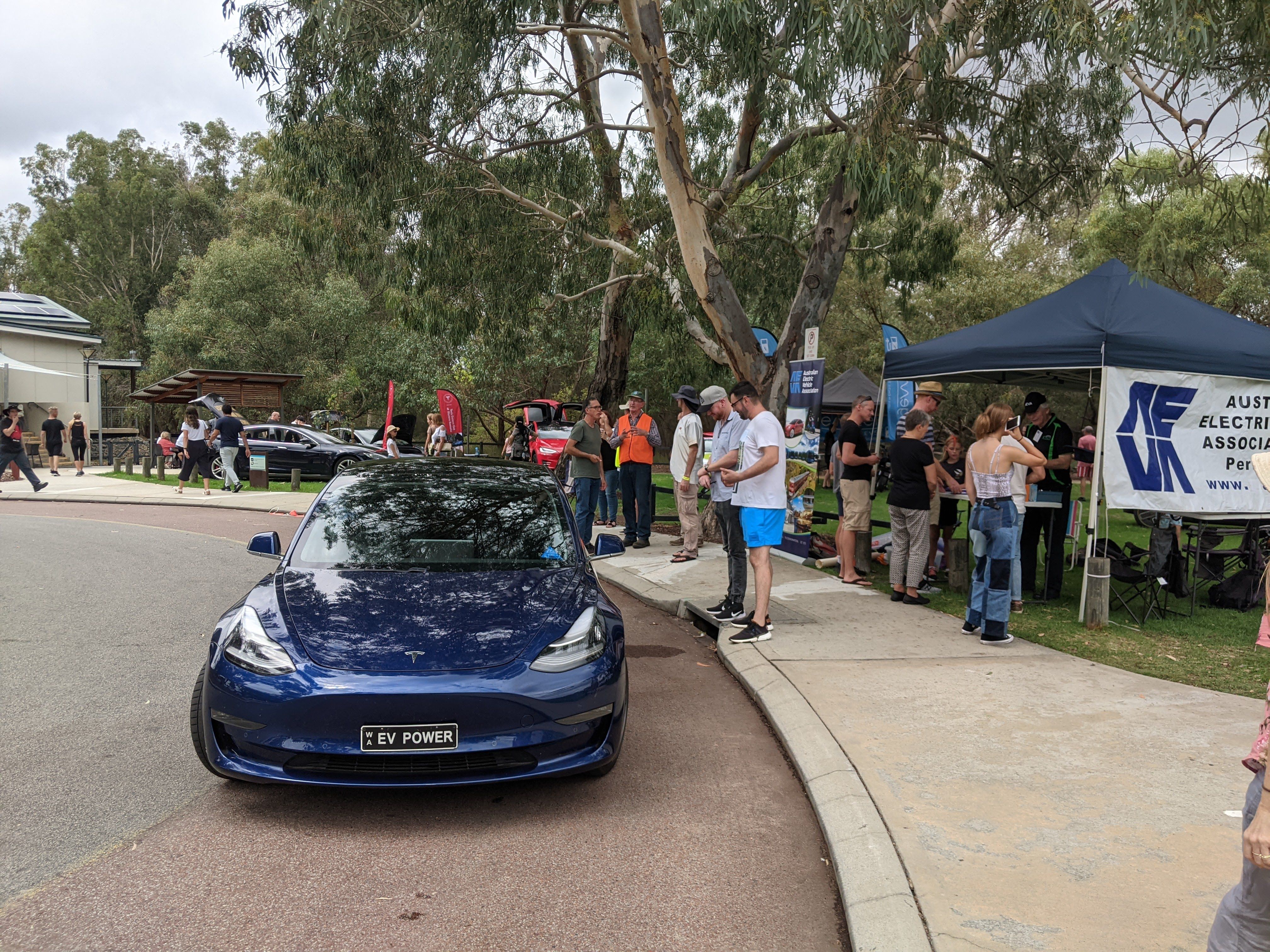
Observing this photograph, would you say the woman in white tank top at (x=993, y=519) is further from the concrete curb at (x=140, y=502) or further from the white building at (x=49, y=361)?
the white building at (x=49, y=361)

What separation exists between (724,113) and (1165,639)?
47.8ft

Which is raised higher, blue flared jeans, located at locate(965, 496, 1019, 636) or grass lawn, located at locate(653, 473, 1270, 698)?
blue flared jeans, located at locate(965, 496, 1019, 636)

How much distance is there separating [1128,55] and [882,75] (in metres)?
3.26

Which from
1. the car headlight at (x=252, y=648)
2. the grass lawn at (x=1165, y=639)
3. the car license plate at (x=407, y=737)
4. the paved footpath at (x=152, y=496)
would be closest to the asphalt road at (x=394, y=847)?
the car license plate at (x=407, y=737)

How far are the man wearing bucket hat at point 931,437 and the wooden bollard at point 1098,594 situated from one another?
1441mm

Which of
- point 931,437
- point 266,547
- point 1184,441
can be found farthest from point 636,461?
point 266,547

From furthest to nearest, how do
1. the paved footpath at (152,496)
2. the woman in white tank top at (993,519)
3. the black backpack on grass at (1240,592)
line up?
1. the paved footpath at (152,496)
2. the black backpack on grass at (1240,592)
3. the woman in white tank top at (993,519)

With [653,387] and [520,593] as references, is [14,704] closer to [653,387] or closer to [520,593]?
[520,593]

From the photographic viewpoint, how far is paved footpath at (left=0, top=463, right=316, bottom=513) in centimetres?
1828

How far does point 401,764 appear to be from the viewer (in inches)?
154

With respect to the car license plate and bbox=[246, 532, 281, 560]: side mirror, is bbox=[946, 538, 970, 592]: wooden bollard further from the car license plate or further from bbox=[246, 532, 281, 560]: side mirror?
the car license plate

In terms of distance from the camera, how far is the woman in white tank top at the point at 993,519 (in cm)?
730

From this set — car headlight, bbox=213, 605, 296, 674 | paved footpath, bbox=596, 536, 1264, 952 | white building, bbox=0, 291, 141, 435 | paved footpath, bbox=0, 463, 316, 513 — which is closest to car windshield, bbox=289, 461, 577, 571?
car headlight, bbox=213, 605, 296, 674

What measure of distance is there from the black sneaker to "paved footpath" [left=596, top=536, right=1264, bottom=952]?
0.31 ft
